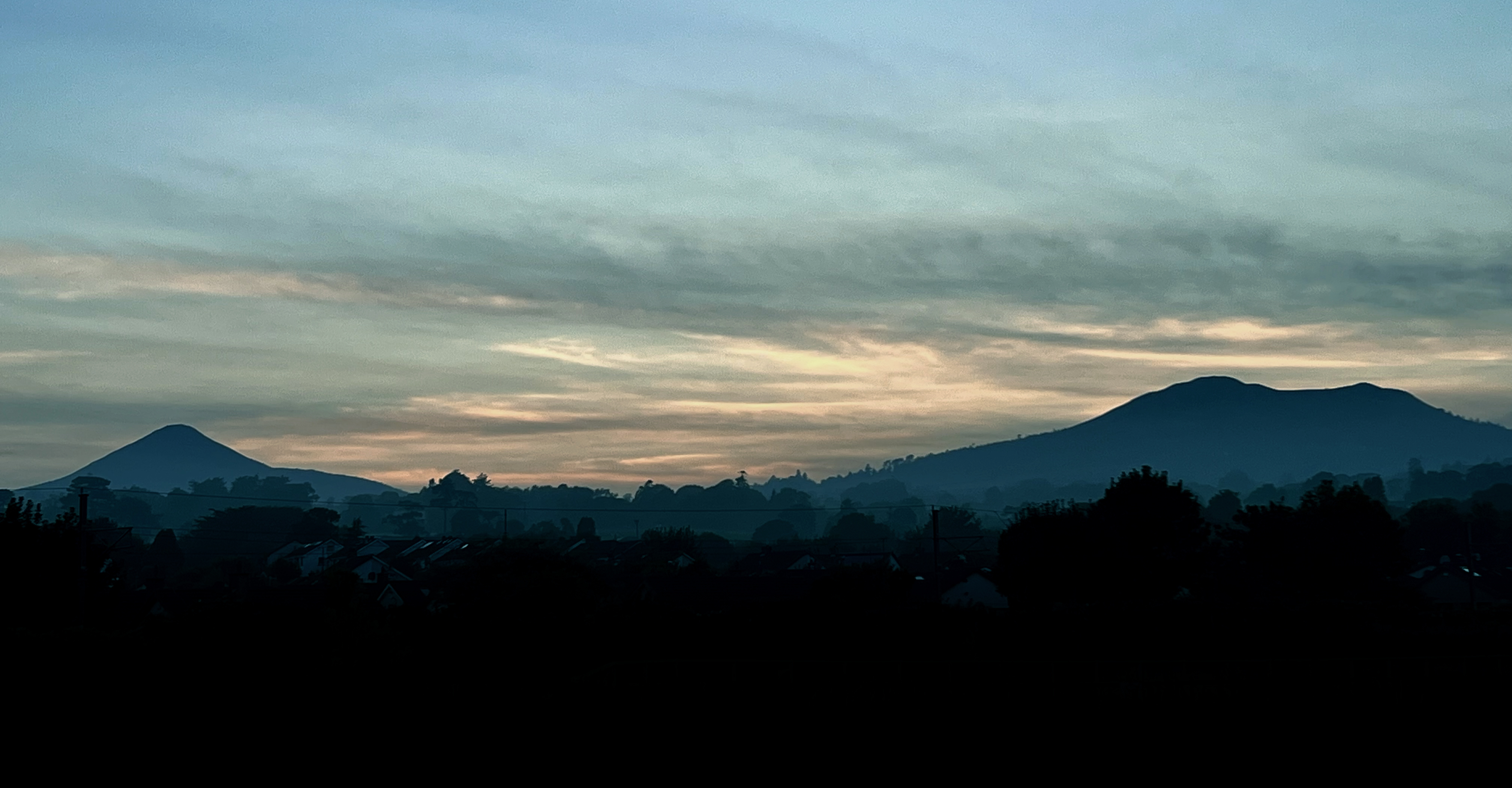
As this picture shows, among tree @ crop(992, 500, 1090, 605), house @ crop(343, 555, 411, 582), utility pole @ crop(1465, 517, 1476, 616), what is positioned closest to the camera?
tree @ crop(992, 500, 1090, 605)

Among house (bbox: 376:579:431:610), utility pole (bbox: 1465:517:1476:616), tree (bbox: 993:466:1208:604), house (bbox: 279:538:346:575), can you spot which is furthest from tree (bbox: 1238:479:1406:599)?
house (bbox: 279:538:346:575)

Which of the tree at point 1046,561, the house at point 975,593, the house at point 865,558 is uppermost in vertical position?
the tree at point 1046,561

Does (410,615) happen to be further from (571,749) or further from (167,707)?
(571,749)

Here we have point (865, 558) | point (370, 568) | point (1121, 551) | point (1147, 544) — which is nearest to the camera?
point (1121, 551)

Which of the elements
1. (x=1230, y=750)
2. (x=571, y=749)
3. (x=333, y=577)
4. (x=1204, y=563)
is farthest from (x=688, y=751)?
(x=1204, y=563)

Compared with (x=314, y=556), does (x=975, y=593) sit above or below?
below

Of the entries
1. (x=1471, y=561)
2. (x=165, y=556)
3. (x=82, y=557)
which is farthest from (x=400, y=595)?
(x=165, y=556)

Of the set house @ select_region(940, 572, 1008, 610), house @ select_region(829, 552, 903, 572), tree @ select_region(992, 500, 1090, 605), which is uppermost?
tree @ select_region(992, 500, 1090, 605)

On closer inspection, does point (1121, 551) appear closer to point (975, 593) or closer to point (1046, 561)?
point (1046, 561)

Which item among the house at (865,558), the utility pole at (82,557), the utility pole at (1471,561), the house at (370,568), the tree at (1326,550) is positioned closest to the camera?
the utility pole at (82,557)

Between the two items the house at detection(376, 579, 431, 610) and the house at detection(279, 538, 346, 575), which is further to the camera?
the house at detection(279, 538, 346, 575)

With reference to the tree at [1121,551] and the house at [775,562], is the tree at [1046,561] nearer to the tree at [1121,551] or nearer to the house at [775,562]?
the tree at [1121,551]

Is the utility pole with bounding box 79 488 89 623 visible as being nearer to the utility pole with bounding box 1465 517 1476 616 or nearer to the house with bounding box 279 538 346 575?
the utility pole with bounding box 1465 517 1476 616

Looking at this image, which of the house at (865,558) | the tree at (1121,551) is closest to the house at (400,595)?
the tree at (1121,551)
